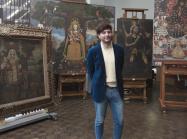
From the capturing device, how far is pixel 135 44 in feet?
21.4

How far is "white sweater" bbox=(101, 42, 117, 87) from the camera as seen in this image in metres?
3.21

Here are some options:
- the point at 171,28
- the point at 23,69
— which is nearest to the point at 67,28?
the point at 23,69

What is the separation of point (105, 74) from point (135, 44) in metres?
3.44

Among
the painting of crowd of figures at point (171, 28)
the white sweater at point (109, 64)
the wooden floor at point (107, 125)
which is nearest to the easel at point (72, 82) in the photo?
the wooden floor at point (107, 125)

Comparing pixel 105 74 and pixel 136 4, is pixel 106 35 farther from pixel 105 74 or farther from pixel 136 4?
pixel 136 4

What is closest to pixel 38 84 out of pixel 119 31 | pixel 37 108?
pixel 37 108

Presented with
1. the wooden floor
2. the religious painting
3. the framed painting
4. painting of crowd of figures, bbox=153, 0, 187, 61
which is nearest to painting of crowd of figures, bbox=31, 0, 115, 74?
the religious painting

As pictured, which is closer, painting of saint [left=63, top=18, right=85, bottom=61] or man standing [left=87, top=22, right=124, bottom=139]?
man standing [left=87, top=22, right=124, bottom=139]

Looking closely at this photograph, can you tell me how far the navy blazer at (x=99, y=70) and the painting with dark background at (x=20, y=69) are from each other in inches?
63.7

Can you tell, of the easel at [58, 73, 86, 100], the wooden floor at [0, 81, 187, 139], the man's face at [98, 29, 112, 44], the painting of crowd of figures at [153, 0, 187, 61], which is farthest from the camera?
the painting of crowd of figures at [153, 0, 187, 61]

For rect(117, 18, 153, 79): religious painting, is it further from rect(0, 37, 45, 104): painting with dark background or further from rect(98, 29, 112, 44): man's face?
rect(98, 29, 112, 44): man's face

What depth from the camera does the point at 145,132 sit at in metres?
4.43

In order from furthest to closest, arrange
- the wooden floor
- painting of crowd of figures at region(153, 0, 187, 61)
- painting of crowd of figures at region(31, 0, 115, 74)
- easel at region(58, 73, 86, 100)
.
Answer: painting of crowd of figures at region(153, 0, 187, 61) → easel at region(58, 73, 86, 100) → painting of crowd of figures at region(31, 0, 115, 74) → the wooden floor

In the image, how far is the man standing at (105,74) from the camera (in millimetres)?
3182
